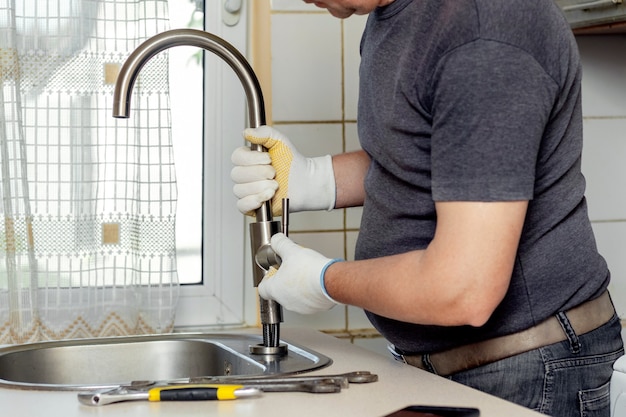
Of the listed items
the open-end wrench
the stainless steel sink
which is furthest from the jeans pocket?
the stainless steel sink

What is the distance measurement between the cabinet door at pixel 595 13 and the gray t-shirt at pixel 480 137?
541mm

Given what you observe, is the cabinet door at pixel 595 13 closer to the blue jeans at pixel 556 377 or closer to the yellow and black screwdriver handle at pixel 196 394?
the blue jeans at pixel 556 377

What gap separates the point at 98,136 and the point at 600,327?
1.00 m

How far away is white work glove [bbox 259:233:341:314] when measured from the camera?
3.89 ft

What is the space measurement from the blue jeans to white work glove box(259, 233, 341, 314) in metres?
0.24

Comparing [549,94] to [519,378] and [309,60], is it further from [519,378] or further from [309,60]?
[309,60]

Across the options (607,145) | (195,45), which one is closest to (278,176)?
(195,45)

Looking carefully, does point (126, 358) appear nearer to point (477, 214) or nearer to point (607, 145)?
point (477, 214)

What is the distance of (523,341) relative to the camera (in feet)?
3.84

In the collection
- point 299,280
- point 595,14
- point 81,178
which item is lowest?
point 299,280

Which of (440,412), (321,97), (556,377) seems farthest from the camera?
(321,97)

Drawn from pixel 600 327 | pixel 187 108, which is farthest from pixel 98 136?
pixel 600 327

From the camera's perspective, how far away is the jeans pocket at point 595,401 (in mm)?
1187

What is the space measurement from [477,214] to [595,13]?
839 mm
